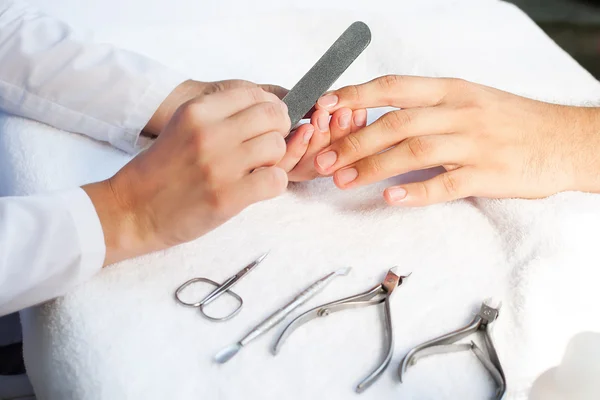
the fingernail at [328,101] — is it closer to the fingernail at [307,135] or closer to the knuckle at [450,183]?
the fingernail at [307,135]

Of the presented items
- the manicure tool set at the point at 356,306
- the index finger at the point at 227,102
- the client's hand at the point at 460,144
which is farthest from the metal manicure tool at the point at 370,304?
the index finger at the point at 227,102

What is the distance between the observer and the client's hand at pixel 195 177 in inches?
23.5

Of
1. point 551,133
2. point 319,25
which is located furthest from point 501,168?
point 319,25

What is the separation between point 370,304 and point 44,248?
0.32 meters

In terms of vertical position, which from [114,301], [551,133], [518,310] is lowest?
[114,301]

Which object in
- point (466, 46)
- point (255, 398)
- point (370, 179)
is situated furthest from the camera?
point (466, 46)

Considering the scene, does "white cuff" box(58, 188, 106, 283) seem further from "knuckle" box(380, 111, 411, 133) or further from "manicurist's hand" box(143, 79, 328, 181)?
"knuckle" box(380, 111, 411, 133)

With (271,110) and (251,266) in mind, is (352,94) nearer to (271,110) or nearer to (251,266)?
(271,110)

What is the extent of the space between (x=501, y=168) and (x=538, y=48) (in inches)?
15.9

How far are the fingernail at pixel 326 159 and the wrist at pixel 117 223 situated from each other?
8.5 inches

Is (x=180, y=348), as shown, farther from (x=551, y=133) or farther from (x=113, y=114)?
(x=551, y=133)

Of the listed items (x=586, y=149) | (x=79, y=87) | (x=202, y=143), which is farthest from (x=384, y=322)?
(x=79, y=87)

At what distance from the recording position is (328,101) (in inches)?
28.4

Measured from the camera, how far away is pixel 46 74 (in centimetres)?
79
